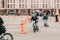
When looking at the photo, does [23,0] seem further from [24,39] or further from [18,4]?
[24,39]

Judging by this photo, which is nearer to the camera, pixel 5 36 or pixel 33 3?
pixel 5 36

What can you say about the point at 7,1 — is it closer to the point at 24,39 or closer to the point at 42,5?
the point at 42,5

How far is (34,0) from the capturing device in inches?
4094

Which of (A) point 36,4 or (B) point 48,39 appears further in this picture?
(A) point 36,4

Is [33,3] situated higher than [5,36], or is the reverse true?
[5,36]

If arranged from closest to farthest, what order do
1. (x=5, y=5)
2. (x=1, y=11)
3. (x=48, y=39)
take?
(x=48, y=39) → (x=1, y=11) → (x=5, y=5)

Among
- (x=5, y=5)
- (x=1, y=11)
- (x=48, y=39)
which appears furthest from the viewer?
(x=5, y=5)

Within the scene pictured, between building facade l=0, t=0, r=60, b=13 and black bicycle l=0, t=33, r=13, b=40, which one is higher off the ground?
black bicycle l=0, t=33, r=13, b=40

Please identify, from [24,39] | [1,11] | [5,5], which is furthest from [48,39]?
[5,5]

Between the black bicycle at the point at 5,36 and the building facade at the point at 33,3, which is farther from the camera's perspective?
the building facade at the point at 33,3

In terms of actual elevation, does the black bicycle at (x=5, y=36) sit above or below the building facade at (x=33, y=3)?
above

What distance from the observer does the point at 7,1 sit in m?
101

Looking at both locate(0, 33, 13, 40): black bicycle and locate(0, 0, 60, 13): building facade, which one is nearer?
locate(0, 33, 13, 40): black bicycle

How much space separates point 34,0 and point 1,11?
31.3 meters
